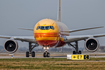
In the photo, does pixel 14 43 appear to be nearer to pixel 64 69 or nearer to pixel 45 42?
pixel 45 42

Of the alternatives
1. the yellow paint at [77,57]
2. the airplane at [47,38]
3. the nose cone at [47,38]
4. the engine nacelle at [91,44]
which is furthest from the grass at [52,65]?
the engine nacelle at [91,44]

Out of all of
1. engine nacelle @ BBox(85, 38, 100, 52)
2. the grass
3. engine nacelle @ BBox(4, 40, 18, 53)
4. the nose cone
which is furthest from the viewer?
engine nacelle @ BBox(4, 40, 18, 53)

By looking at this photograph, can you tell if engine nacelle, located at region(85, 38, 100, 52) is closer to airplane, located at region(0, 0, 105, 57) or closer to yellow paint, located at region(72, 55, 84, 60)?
airplane, located at region(0, 0, 105, 57)

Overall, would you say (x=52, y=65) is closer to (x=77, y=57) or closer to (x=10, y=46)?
(x=77, y=57)

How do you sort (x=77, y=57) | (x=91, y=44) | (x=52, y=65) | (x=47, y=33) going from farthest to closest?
(x=91, y=44), (x=47, y=33), (x=77, y=57), (x=52, y=65)

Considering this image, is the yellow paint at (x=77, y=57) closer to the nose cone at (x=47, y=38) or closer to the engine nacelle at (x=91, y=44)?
the engine nacelle at (x=91, y=44)

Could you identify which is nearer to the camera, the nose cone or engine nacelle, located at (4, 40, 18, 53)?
the nose cone

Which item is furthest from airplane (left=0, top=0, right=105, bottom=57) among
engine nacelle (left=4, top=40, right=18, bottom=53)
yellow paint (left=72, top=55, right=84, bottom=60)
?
yellow paint (left=72, top=55, right=84, bottom=60)

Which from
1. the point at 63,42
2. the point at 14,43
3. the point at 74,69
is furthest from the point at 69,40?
the point at 74,69

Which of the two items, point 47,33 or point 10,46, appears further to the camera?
point 10,46

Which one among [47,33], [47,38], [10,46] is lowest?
[10,46]

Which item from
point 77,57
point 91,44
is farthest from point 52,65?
point 91,44

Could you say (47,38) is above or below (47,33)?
below

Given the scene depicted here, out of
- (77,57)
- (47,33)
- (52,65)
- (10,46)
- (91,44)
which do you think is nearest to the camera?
(52,65)
